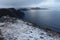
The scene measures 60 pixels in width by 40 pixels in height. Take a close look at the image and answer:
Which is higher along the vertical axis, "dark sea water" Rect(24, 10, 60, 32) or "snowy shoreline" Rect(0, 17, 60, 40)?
"snowy shoreline" Rect(0, 17, 60, 40)

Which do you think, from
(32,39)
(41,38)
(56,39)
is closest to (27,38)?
(32,39)

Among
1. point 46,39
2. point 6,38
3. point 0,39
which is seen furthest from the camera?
point 46,39

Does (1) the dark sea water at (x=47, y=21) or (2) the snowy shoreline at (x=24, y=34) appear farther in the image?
(1) the dark sea water at (x=47, y=21)

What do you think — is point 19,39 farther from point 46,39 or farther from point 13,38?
point 46,39

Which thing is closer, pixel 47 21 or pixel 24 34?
pixel 24 34

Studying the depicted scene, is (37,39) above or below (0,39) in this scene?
below

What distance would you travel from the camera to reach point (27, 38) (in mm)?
17500

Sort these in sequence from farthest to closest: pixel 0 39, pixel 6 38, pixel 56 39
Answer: pixel 56 39
pixel 6 38
pixel 0 39

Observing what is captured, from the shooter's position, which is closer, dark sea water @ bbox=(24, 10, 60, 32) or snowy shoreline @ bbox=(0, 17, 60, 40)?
snowy shoreline @ bbox=(0, 17, 60, 40)

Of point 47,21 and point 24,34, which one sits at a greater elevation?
point 24,34

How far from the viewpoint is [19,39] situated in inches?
667

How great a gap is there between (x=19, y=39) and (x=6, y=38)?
126 cm

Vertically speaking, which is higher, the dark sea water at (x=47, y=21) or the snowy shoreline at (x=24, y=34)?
the snowy shoreline at (x=24, y=34)

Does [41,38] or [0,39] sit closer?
[0,39]
